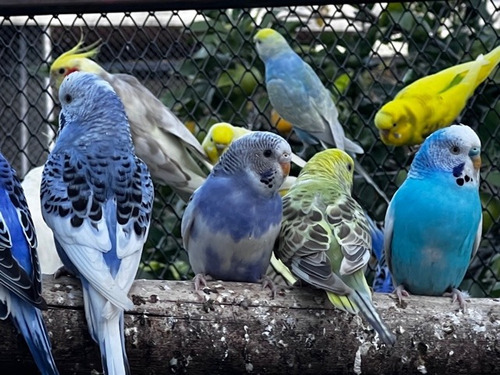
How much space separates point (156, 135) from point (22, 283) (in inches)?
41.0

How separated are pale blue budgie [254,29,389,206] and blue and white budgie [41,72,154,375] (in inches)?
39.8

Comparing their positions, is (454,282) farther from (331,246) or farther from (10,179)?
(10,179)

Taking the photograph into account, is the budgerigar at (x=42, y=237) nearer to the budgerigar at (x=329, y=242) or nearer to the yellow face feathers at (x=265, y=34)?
the budgerigar at (x=329, y=242)

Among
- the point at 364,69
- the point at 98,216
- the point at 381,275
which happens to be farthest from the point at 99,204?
the point at 364,69

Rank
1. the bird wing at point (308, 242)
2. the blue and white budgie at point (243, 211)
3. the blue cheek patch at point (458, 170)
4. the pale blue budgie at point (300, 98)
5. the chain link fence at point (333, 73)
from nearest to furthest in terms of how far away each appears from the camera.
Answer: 1. the bird wing at point (308, 242)
2. the blue and white budgie at point (243, 211)
3. the blue cheek patch at point (458, 170)
4. the pale blue budgie at point (300, 98)
5. the chain link fence at point (333, 73)

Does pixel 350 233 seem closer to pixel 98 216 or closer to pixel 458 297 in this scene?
pixel 458 297

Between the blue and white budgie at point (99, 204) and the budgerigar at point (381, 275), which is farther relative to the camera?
the budgerigar at point (381, 275)

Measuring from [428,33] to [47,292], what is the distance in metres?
1.69

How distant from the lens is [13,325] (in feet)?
5.77

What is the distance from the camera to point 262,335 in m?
1.91

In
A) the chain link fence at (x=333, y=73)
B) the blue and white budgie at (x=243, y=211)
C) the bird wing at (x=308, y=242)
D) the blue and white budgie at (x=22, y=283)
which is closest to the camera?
the blue and white budgie at (x=22, y=283)

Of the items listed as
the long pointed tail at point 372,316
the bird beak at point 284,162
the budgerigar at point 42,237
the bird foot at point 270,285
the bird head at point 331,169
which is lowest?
the budgerigar at point 42,237

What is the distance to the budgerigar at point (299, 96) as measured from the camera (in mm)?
2967

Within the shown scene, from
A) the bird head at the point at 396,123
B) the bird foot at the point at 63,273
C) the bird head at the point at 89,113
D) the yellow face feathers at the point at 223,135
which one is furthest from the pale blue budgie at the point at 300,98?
the bird foot at the point at 63,273
